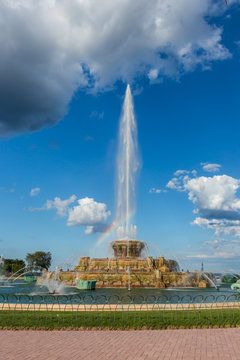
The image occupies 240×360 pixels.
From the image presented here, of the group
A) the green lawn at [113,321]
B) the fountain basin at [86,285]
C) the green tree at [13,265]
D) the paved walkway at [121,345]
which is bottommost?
the paved walkway at [121,345]

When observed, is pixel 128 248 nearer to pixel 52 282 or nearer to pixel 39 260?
pixel 52 282

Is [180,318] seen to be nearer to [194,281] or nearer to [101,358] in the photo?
[101,358]

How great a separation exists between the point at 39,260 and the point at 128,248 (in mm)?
72044

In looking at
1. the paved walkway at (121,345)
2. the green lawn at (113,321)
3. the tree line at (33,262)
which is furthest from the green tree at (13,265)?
the paved walkway at (121,345)

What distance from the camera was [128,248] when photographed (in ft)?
182

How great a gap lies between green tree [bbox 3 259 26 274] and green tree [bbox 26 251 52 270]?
3.19 metres

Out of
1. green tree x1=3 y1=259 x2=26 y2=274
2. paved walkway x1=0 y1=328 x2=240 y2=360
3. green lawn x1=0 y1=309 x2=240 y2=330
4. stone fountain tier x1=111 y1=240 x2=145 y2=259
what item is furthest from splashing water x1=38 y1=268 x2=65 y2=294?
green tree x1=3 y1=259 x2=26 y2=274

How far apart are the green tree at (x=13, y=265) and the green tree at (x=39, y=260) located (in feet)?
10.5

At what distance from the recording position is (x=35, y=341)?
35.1 ft

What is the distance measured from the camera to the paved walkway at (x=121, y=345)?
906 centimetres

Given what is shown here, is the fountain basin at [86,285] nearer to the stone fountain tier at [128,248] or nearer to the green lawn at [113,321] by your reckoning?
the stone fountain tier at [128,248]

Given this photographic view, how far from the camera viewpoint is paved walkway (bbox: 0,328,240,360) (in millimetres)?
9062

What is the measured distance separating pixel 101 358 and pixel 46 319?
527 centimetres

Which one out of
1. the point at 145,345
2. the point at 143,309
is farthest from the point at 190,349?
the point at 143,309
